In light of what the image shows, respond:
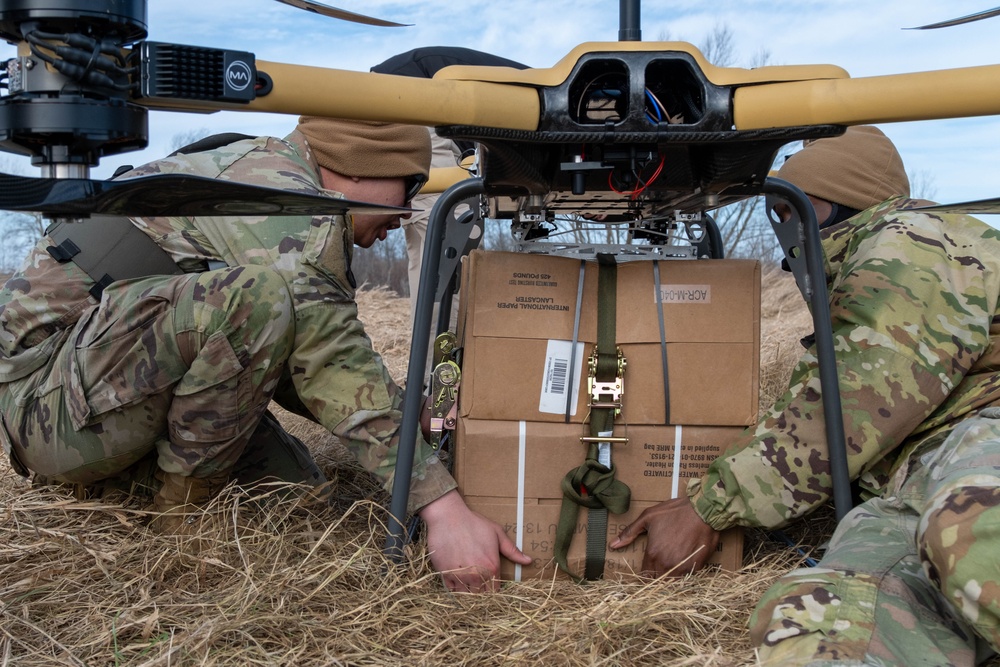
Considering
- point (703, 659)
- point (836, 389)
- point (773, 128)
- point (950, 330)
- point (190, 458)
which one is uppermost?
point (773, 128)

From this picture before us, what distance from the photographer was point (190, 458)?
2398 mm

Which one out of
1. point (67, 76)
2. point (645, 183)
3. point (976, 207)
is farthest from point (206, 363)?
point (976, 207)

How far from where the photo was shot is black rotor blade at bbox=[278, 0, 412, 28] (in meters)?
2.01

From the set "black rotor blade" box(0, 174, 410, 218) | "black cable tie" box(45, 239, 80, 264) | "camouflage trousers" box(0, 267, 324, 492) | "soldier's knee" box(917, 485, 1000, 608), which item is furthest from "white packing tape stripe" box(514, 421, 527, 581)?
"black cable tie" box(45, 239, 80, 264)

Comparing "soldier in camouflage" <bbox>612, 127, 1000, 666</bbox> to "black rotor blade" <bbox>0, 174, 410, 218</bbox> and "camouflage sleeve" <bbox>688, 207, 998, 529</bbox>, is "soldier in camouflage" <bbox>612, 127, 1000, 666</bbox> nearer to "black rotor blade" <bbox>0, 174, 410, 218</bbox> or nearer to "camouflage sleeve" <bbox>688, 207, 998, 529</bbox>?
"camouflage sleeve" <bbox>688, 207, 998, 529</bbox>

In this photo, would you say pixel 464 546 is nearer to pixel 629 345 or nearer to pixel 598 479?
pixel 598 479

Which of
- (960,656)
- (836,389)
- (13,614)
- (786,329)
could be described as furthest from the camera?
(786,329)

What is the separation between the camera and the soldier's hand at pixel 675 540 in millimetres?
2246

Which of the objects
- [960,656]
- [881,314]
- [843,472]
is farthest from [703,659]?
[881,314]

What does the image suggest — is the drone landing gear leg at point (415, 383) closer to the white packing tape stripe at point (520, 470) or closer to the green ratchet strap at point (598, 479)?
A: the white packing tape stripe at point (520, 470)

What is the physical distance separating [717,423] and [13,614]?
156 centimetres

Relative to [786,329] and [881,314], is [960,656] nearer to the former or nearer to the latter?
[881,314]

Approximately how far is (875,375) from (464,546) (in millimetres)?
1004

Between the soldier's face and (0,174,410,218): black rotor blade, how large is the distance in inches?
41.4
